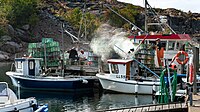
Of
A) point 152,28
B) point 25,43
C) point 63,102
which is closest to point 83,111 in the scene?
point 63,102

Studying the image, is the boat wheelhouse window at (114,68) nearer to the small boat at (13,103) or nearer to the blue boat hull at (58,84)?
the blue boat hull at (58,84)

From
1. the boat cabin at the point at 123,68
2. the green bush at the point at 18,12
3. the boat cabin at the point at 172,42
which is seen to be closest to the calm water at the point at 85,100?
the boat cabin at the point at 123,68

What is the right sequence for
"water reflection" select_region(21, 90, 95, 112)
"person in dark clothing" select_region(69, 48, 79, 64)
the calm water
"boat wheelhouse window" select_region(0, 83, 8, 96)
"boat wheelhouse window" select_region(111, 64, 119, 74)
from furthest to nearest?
"person in dark clothing" select_region(69, 48, 79, 64) → "boat wheelhouse window" select_region(111, 64, 119, 74) → the calm water → "water reflection" select_region(21, 90, 95, 112) → "boat wheelhouse window" select_region(0, 83, 8, 96)

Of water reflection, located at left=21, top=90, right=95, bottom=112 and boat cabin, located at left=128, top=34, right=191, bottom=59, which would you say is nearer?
water reflection, located at left=21, top=90, right=95, bottom=112

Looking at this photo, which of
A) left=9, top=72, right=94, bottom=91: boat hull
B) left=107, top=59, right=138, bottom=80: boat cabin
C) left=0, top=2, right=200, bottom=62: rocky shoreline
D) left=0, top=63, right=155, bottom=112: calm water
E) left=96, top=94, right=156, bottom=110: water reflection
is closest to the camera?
left=0, top=63, right=155, bottom=112: calm water

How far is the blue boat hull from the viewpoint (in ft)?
119

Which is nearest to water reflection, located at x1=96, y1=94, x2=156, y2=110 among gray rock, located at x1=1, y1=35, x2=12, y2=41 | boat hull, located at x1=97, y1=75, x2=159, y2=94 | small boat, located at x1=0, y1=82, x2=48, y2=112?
boat hull, located at x1=97, y1=75, x2=159, y2=94

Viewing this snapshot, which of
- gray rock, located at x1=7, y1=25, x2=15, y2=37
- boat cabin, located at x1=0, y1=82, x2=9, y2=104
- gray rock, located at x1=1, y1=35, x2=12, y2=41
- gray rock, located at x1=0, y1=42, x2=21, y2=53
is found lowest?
boat cabin, located at x1=0, y1=82, x2=9, y2=104

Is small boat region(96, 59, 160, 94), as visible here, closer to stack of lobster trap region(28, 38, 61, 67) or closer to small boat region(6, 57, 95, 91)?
small boat region(6, 57, 95, 91)

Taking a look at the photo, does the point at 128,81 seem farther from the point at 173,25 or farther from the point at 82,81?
the point at 173,25

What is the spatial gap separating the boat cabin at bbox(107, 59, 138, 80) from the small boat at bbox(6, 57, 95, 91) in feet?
9.56

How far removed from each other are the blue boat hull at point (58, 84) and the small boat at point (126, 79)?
1.79m

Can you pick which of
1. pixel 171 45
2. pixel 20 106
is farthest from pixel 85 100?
pixel 20 106

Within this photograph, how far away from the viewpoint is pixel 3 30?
298 feet
